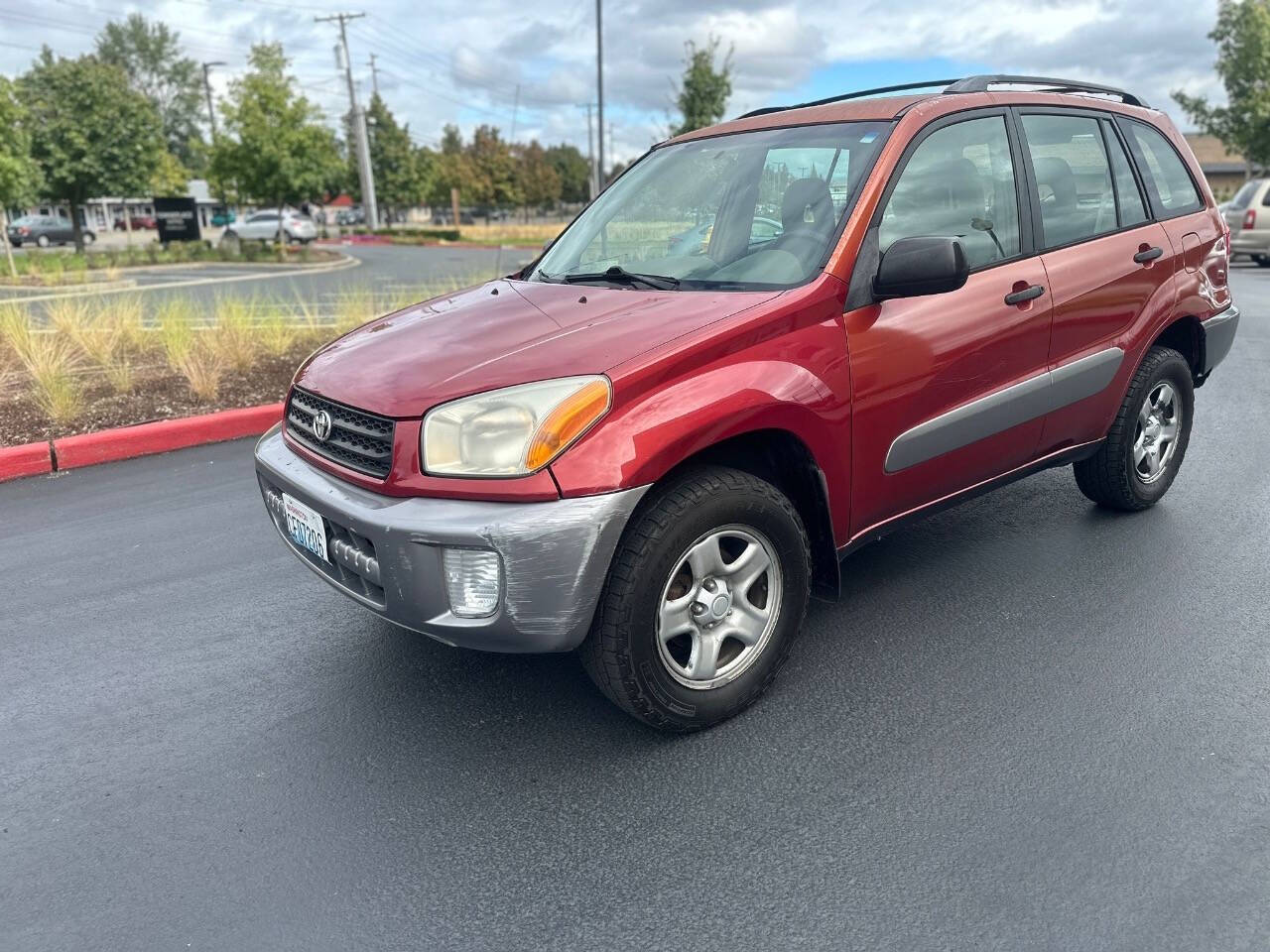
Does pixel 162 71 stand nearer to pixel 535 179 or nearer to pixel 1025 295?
pixel 535 179

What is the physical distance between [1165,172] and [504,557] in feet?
12.5

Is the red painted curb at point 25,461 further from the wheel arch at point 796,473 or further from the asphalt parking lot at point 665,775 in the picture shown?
the wheel arch at point 796,473

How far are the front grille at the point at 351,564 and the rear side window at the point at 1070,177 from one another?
111 inches

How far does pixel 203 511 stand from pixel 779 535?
3652 millimetres

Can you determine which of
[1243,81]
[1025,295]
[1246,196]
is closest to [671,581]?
[1025,295]

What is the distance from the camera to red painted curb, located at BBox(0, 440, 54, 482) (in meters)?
5.92

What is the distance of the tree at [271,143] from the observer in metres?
28.7

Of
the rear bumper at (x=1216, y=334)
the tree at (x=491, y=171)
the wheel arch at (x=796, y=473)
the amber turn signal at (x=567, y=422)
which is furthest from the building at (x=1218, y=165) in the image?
the amber turn signal at (x=567, y=422)

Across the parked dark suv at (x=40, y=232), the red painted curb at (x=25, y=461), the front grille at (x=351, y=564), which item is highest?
the parked dark suv at (x=40, y=232)

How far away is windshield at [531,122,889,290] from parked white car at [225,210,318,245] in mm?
32039

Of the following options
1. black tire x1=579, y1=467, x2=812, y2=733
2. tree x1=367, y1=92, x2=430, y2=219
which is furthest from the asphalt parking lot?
tree x1=367, y1=92, x2=430, y2=219

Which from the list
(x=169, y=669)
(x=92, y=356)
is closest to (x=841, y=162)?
(x=169, y=669)

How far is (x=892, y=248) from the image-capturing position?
298cm

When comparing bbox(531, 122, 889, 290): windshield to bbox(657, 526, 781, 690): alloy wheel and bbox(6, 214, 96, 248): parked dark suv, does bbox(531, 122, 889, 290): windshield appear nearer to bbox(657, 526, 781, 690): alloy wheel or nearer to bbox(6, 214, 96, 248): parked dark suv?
bbox(657, 526, 781, 690): alloy wheel
